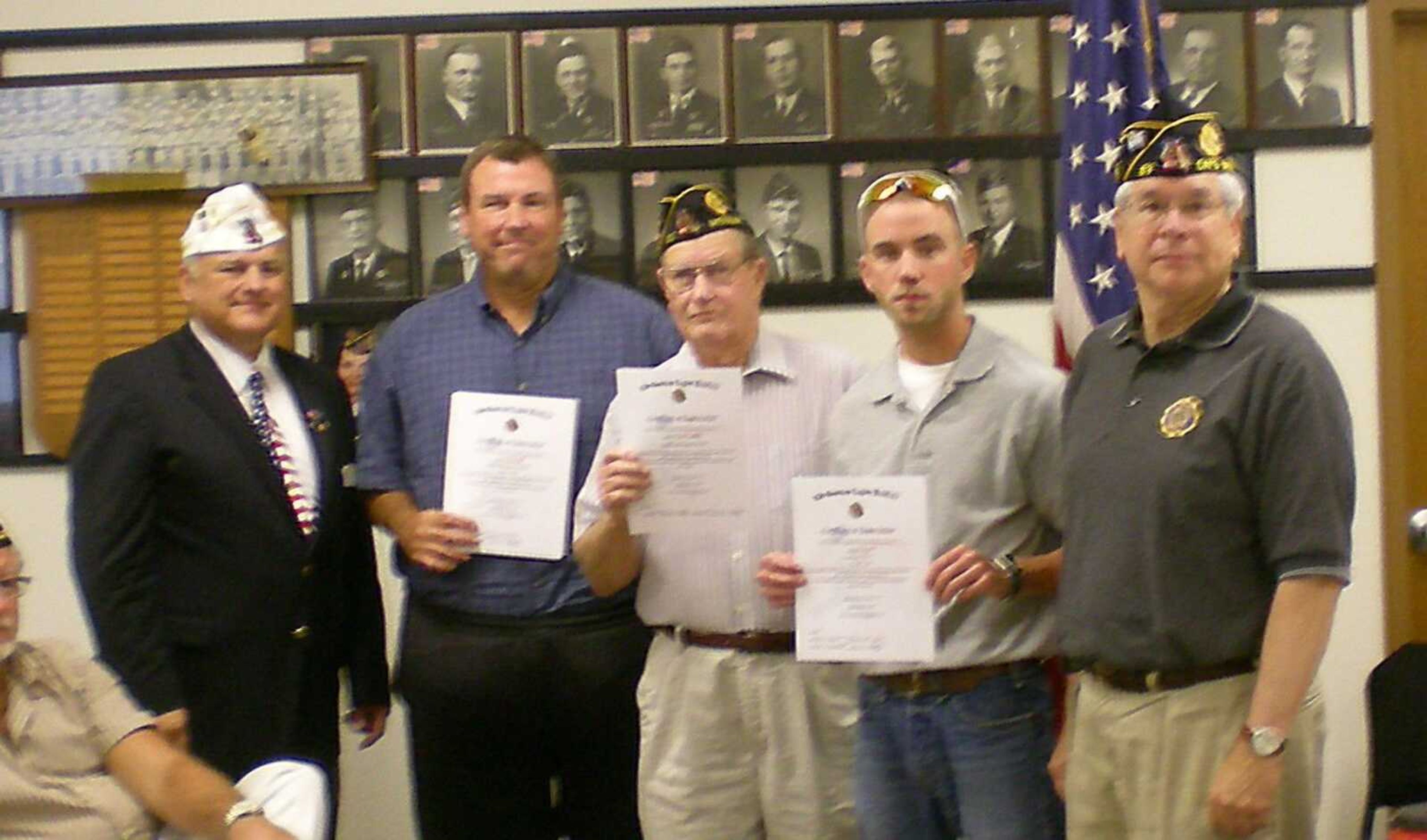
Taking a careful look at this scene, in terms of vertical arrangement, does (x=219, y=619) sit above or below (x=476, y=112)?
below

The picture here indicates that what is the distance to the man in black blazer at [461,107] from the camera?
3.79 meters

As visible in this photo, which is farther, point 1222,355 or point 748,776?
point 748,776

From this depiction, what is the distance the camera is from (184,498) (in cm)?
270

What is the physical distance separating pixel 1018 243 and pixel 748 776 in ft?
6.59

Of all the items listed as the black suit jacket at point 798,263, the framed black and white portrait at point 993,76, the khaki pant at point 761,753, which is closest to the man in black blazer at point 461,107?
the black suit jacket at point 798,263

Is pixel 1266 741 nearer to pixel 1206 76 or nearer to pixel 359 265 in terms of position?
Result: pixel 1206 76

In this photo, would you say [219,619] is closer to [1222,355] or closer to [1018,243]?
[1222,355]

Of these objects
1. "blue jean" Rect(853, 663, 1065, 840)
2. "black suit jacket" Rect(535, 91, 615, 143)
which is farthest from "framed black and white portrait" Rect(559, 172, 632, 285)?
"blue jean" Rect(853, 663, 1065, 840)

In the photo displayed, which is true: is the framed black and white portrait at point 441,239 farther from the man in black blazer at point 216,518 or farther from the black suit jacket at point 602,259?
the man in black blazer at point 216,518

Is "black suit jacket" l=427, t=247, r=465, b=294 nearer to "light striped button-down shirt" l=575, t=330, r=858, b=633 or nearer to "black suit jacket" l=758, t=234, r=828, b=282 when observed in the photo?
"black suit jacket" l=758, t=234, r=828, b=282

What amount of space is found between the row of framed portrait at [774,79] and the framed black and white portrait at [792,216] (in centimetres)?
10

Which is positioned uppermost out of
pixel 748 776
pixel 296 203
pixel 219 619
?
pixel 296 203

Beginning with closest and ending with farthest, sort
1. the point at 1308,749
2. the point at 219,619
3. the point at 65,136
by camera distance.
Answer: the point at 1308,749
the point at 219,619
the point at 65,136

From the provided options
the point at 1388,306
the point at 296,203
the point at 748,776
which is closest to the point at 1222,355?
the point at 748,776
